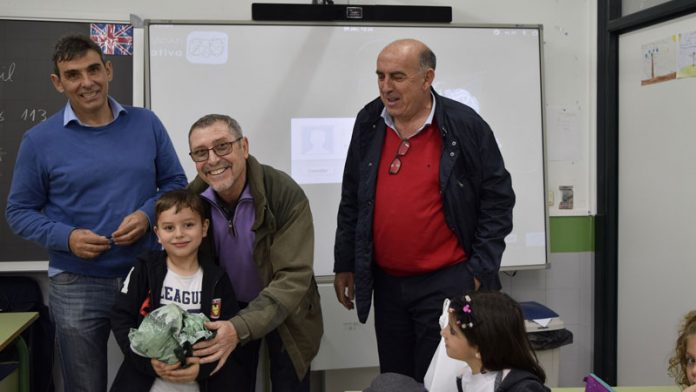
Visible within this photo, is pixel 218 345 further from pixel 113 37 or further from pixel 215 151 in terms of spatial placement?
pixel 113 37

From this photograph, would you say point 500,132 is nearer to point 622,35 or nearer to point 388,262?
point 622,35

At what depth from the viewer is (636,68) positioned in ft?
11.0

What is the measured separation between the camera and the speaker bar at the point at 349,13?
3.16m

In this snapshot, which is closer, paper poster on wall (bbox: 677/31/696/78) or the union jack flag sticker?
paper poster on wall (bbox: 677/31/696/78)

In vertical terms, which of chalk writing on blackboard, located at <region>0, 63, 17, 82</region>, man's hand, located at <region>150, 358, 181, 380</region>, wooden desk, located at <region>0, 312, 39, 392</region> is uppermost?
chalk writing on blackboard, located at <region>0, 63, 17, 82</region>

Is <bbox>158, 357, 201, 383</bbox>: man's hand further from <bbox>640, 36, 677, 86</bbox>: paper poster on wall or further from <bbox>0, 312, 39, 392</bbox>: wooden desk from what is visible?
<bbox>640, 36, 677, 86</bbox>: paper poster on wall

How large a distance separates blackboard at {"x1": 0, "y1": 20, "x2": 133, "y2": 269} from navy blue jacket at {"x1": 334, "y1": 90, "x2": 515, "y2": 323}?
1732mm

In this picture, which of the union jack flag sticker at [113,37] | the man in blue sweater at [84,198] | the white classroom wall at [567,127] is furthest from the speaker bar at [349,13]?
the man in blue sweater at [84,198]

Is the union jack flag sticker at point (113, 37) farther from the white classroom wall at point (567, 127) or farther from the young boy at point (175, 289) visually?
the young boy at point (175, 289)

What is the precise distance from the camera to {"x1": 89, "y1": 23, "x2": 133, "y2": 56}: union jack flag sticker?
311 centimetres

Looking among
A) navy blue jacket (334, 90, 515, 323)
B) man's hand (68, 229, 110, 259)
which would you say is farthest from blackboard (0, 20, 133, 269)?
navy blue jacket (334, 90, 515, 323)

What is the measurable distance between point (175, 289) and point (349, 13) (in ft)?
5.88

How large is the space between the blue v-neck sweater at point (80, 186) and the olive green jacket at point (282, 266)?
250 millimetres

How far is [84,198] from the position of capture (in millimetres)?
2184
